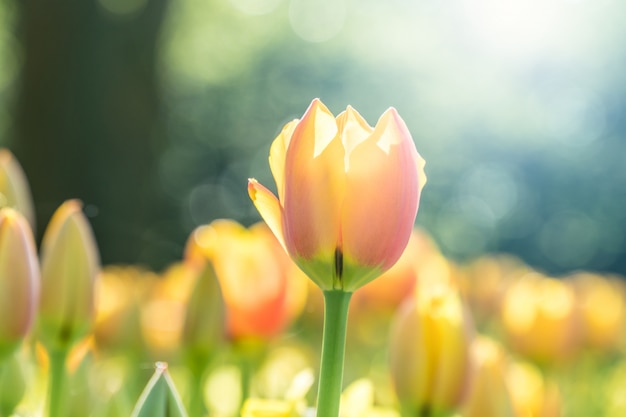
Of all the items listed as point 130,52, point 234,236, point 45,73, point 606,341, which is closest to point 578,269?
point 130,52

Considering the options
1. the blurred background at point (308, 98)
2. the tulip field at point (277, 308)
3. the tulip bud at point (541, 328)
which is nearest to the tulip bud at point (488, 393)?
the tulip field at point (277, 308)

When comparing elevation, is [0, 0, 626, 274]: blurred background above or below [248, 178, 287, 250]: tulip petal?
above

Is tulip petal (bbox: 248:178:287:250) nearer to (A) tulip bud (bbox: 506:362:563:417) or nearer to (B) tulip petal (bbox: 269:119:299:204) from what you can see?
(B) tulip petal (bbox: 269:119:299:204)

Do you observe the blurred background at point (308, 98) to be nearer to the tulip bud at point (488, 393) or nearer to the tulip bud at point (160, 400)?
the tulip bud at point (488, 393)

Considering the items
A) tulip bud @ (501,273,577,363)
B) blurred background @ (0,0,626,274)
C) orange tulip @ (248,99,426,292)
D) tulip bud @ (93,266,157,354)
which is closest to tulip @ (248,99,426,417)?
orange tulip @ (248,99,426,292)

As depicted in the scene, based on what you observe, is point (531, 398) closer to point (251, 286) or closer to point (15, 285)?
point (251, 286)

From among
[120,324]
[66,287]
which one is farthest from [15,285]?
[120,324]

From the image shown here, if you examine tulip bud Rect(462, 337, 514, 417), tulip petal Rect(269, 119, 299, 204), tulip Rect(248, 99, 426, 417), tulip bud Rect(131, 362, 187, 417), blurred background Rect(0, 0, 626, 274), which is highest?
blurred background Rect(0, 0, 626, 274)

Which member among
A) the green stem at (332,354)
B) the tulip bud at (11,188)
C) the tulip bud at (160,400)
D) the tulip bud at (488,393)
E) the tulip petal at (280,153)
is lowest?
the tulip bud at (160,400)
